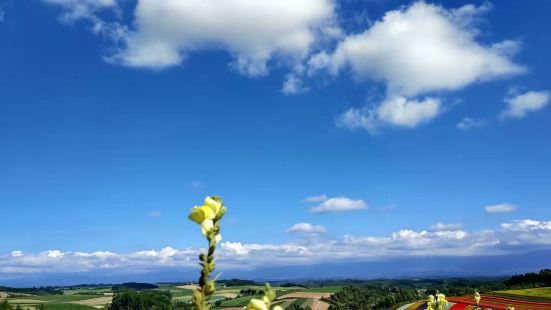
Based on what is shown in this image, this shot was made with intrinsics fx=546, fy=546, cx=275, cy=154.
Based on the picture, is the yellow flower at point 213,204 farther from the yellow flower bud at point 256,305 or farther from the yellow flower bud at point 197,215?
the yellow flower bud at point 256,305

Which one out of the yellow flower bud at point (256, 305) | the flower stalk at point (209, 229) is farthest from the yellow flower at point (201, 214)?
the yellow flower bud at point (256, 305)

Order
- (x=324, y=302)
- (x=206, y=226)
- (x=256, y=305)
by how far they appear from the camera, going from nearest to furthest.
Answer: (x=256, y=305), (x=206, y=226), (x=324, y=302)

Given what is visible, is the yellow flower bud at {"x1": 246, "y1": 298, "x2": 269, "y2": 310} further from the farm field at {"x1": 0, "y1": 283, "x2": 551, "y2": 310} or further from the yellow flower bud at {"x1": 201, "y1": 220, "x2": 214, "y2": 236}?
the farm field at {"x1": 0, "y1": 283, "x2": 551, "y2": 310}

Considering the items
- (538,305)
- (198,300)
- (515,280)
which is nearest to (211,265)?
(198,300)

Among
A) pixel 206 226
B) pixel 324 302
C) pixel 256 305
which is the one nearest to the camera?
pixel 256 305

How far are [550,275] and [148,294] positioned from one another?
271 ft

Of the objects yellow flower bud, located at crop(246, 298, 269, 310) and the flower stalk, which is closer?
yellow flower bud, located at crop(246, 298, 269, 310)

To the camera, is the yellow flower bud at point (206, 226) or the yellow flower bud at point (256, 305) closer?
the yellow flower bud at point (256, 305)

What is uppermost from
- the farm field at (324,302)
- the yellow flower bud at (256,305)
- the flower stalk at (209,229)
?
the flower stalk at (209,229)

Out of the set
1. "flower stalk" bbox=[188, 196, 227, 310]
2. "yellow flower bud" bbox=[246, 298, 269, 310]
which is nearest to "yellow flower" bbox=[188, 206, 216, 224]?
"flower stalk" bbox=[188, 196, 227, 310]

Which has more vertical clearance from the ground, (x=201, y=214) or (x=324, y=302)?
(x=201, y=214)

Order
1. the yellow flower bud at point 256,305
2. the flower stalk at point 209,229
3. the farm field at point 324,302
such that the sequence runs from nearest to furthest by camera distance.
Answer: the yellow flower bud at point 256,305, the flower stalk at point 209,229, the farm field at point 324,302

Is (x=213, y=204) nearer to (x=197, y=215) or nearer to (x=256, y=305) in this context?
(x=197, y=215)

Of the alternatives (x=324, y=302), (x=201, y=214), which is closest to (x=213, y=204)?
(x=201, y=214)
